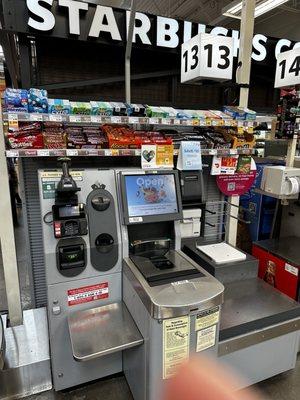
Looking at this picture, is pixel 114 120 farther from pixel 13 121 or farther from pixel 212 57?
pixel 212 57

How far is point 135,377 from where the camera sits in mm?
1728

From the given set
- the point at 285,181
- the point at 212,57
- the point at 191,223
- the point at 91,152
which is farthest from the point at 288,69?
the point at 91,152

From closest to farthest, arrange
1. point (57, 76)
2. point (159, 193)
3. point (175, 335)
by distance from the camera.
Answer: point (175, 335) → point (159, 193) → point (57, 76)

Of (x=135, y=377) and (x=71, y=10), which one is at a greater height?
(x=71, y=10)

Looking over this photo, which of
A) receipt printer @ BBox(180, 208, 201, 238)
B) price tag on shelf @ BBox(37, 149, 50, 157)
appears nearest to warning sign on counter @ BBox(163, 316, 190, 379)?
receipt printer @ BBox(180, 208, 201, 238)

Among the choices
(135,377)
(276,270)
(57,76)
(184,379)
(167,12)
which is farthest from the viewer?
(167,12)

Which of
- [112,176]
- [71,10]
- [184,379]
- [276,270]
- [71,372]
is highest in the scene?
[71,10]

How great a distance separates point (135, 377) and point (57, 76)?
3.42 meters

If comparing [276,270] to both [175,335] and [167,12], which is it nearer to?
[175,335]

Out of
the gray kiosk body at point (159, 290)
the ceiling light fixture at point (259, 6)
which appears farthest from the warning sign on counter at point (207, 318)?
the ceiling light fixture at point (259, 6)

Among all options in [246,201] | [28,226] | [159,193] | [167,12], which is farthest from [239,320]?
[167,12]

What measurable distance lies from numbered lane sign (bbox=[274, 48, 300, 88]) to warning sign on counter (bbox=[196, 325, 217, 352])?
215 centimetres

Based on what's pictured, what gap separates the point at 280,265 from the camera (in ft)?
8.49

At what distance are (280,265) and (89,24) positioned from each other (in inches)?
128
